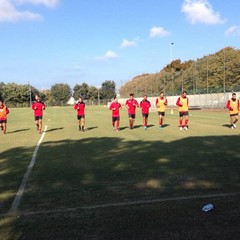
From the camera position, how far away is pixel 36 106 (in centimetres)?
2191

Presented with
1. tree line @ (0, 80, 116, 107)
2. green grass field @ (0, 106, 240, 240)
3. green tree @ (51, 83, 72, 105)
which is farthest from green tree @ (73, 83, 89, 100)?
green grass field @ (0, 106, 240, 240)

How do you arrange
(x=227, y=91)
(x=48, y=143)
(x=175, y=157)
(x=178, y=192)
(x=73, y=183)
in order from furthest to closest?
(x=227, y=91)
(x=48, y=143)
(x=175, y=157)
(x=73, y=183)
(x=178, y=192)

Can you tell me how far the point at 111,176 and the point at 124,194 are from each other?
1729 mm

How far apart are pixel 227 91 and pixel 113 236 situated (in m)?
51.4

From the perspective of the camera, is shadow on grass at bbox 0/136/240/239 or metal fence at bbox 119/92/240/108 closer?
shadow on grass at bbox 0/136/240/239

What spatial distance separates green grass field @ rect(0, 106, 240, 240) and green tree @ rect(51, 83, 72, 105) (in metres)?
132

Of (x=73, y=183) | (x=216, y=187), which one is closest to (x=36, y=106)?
(x=73, y=183)

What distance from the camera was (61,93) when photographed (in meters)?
145

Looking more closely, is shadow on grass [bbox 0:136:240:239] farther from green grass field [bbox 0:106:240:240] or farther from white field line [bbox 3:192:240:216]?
white field line [bbox 3:192:240:216]

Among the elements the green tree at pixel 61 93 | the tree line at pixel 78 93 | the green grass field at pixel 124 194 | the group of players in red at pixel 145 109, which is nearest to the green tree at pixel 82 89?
the tree line at pixel 78 93

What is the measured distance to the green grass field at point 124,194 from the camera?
18.1ft

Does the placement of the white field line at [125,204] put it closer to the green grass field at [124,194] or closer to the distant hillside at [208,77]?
the green grass field at [124,194]

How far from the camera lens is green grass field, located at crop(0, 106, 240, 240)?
5523mm

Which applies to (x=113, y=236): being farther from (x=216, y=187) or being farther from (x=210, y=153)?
(x=210, y=153)
